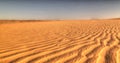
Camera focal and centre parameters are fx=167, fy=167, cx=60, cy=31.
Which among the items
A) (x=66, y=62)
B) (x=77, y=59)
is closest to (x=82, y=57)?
(x=77, y=59)

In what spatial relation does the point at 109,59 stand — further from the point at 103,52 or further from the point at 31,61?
the point at 31,61

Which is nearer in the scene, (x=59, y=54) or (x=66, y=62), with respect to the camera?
(x=66, y=62)

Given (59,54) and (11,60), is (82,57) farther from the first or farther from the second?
(11,60)

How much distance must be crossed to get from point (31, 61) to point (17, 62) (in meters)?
0.22

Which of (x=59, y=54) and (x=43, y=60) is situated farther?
(x=59, y=54)

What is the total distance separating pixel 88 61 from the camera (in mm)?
2529

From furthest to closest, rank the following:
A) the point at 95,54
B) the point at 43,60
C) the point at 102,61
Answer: the point at 95,54
the point at 43,60
the point at 102,61

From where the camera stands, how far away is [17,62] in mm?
2604

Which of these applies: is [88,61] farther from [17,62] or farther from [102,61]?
[17,62]

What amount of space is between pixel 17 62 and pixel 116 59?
60.6 inches

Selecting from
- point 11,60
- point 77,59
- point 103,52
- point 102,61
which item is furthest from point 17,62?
point 103,52

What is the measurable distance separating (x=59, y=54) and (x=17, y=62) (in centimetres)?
77

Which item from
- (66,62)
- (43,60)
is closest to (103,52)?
(66,62)

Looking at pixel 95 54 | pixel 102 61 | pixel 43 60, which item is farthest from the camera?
pixel 95 54
